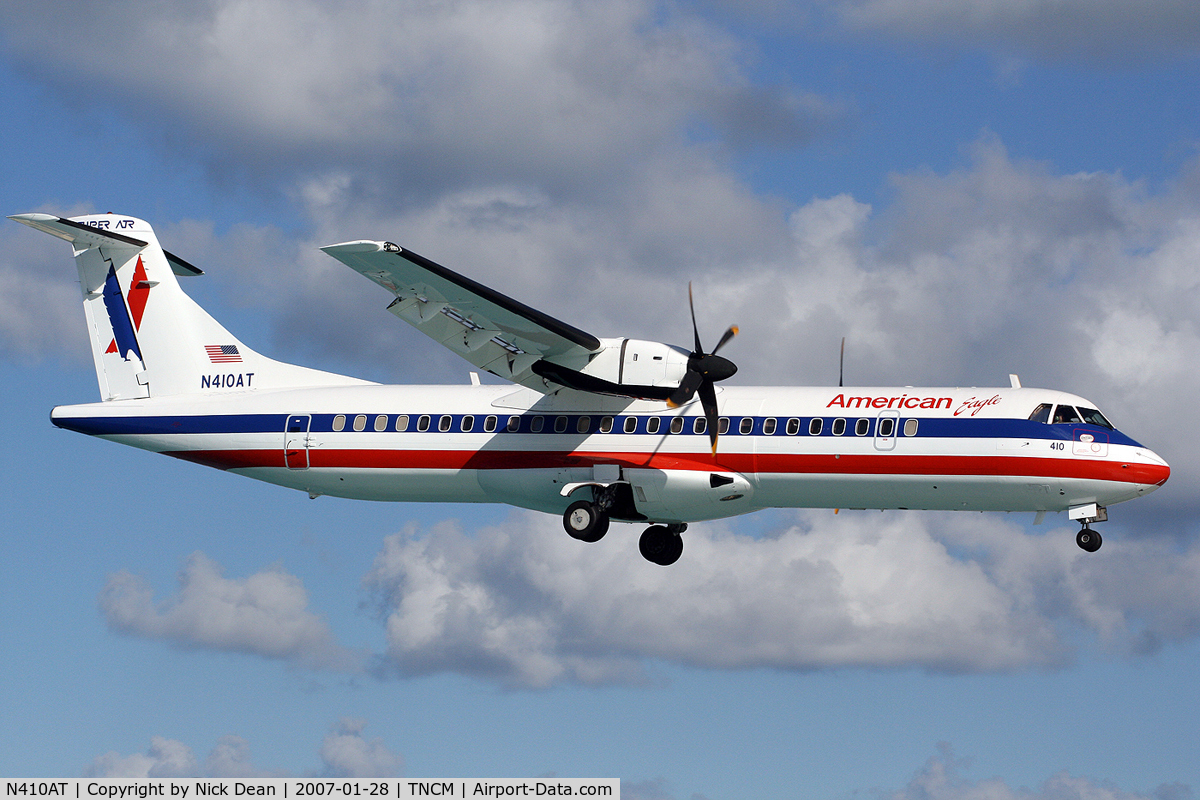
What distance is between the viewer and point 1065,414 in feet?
80.7

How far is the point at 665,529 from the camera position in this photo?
29.2 m

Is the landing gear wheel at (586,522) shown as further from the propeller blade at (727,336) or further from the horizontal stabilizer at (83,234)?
the horizontal stabilizer at (83,234)

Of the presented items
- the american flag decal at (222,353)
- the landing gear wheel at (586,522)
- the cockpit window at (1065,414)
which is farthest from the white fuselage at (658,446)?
the american flag decal at (222,353)

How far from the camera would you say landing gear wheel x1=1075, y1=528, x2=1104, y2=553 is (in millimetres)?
24266

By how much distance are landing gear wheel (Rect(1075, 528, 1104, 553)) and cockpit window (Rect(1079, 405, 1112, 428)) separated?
2046 millimetres

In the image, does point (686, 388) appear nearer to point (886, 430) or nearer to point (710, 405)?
point (710, 405)

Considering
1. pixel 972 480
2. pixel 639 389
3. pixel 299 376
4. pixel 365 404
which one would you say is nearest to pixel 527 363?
pixel 639 389

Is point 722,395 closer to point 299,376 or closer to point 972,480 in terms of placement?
point 972,480

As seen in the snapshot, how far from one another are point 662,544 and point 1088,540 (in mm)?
9288

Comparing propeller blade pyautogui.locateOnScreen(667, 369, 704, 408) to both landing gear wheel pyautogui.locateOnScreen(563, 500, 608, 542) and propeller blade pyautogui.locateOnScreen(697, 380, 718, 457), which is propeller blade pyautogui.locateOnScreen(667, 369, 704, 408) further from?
landing gear wheel pyautogui.locateOnScreen(563, 500, 608, 542)

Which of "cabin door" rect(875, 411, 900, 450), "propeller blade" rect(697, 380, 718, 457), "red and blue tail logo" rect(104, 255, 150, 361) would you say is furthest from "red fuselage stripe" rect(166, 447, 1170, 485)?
"red and blue tail logo" rect(104, 255, 150, 361)

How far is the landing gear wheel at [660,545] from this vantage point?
95.9ft
